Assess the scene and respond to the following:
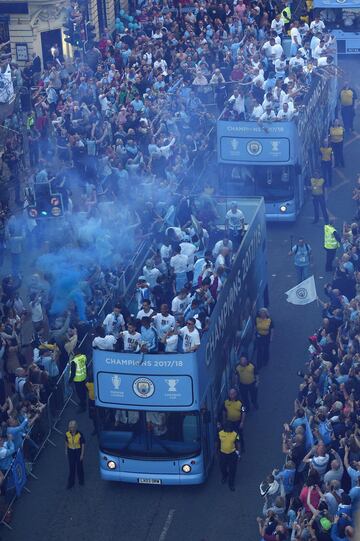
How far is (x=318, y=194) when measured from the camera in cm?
3694

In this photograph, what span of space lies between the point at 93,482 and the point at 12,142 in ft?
50.6

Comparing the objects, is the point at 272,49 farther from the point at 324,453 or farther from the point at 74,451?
the point at 324,453

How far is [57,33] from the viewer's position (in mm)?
49188

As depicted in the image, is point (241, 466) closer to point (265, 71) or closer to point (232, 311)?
point (232, 311)

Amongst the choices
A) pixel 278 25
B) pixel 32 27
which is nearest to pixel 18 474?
pixel 278 25

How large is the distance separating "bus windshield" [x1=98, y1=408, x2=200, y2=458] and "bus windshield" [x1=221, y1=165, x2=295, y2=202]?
12533mm

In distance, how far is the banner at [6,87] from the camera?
4316 cm

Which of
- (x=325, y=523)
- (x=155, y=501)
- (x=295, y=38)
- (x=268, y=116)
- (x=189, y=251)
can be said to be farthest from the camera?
(x=295, y=38)

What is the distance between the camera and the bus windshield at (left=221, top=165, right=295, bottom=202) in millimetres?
35594

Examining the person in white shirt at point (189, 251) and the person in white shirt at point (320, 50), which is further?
the person in white shirt at point (320, 50)

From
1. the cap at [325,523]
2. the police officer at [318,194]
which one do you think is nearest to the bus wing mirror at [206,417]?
the cap at [325,523]

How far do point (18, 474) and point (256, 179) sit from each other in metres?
13.1

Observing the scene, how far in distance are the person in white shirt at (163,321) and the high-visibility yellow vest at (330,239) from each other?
29.6 feet

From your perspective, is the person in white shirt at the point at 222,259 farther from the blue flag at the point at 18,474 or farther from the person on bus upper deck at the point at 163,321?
the blue flag at the point at 18,474
